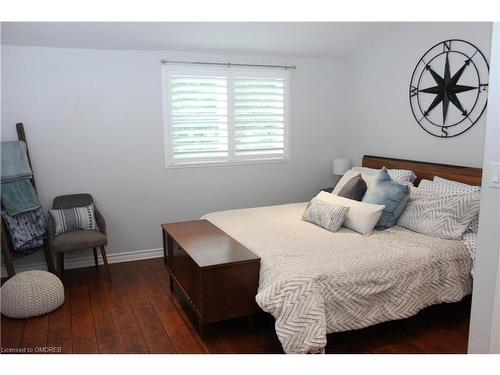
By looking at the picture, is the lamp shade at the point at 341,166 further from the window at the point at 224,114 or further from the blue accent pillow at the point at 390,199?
the blue accent pillow at the point at 390,199

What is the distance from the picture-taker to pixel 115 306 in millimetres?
3322

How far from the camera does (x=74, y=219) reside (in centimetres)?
388

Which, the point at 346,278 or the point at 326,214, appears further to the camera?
the point at 326,214

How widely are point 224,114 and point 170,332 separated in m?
2.43

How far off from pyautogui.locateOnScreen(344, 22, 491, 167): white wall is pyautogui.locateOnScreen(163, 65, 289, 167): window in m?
0.81

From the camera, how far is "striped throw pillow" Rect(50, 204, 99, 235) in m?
3.84

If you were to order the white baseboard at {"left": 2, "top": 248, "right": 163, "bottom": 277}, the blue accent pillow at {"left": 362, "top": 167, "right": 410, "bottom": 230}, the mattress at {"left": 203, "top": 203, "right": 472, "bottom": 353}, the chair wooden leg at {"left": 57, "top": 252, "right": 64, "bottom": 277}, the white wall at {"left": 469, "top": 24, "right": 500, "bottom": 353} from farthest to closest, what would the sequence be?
the white baseboard at {"left": 2, "top": 248, "right": 163, "bottom": 277} < the chair wooden leg at {"left": 57, "top": 252, "right": 64, "bottom": 277} < the blue accent pillow at {"left": 362, "top": 167, "right": 410, "bottom": 230} < the mattress at {"left": 203, "top": 203, "right": 472, "bottom": 353} < the white wall at {"left": 469, "top": 24, "right": 500, "bottom": 353}

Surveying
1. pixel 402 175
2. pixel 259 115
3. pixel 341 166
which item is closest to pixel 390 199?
pixel 402 175

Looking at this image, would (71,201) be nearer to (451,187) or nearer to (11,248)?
(11,248)

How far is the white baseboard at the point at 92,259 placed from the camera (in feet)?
13.3

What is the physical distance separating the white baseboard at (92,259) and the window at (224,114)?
956mm

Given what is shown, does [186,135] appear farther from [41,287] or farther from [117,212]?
[41,287]

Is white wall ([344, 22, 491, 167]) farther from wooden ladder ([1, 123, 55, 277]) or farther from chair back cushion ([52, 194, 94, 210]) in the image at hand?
wooden ladder ([1, 123, 55, 277])

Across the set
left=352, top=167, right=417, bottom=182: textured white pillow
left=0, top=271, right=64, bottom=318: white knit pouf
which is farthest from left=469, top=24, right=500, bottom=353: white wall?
left=0, top=271, right=64, bottom=318: white knit pouf
